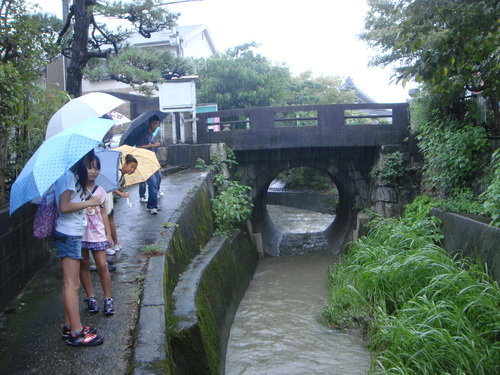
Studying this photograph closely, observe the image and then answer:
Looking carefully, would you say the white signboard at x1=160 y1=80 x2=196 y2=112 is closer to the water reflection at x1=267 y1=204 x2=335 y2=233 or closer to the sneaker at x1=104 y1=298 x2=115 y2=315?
the water reflection at x1=267 y1=204 x2=335 y2=233

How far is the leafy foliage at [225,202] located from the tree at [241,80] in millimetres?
7956

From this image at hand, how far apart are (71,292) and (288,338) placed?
13.8ft

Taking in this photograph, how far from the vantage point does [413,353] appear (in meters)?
4.84

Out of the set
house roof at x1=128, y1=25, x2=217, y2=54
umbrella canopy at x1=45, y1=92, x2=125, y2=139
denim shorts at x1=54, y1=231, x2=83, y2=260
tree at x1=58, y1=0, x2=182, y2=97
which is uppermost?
house roof at x1=128, y1=25, x2=217, y2=54

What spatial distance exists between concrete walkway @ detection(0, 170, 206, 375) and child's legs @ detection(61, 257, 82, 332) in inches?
10.0

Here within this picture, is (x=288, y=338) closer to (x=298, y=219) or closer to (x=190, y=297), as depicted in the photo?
(x=190, y=297)

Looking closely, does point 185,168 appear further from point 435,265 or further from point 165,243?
point 435,265

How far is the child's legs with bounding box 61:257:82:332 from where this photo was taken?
12.3 ft

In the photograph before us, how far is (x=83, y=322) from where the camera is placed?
4.31 meters

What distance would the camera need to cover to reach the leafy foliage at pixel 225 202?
9.83m

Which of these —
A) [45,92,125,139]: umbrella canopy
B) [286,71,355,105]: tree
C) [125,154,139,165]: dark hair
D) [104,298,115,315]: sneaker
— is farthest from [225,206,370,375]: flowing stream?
[286,71,355,105]: tree

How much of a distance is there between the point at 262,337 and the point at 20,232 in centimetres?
383

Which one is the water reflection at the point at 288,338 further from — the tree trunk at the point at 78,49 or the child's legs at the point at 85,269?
the tree trunk at the point at 78,49

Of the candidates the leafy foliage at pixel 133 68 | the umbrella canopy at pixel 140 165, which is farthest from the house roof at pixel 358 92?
the umbrella canopy at pixel 140 165
